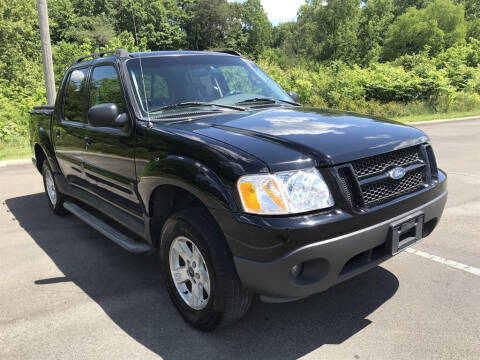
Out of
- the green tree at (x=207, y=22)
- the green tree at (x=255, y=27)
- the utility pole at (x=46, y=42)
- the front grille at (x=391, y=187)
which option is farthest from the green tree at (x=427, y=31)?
the front grille at (x=391, y=187)

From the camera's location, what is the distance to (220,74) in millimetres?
3881

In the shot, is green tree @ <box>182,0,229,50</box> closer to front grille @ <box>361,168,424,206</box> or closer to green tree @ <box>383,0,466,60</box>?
green tree @ <box>383,0,466,60</box>

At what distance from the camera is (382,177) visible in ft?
8.35

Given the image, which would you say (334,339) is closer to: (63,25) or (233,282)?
(233,282)

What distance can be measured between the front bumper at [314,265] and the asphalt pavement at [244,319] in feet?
1.71

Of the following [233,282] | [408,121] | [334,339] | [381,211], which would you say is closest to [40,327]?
[233,282]

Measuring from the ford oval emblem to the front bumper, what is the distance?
30cm

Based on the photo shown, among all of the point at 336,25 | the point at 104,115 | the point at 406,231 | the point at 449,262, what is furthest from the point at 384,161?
the point at 336,25

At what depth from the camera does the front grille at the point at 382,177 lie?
94.5 inches

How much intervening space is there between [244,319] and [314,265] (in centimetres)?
88

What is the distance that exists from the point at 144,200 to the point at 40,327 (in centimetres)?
114

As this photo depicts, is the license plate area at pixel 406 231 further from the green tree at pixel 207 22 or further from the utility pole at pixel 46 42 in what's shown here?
the green tree at pixel 207 22

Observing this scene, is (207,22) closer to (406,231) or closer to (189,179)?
(189,179)

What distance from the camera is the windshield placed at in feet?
11.1
